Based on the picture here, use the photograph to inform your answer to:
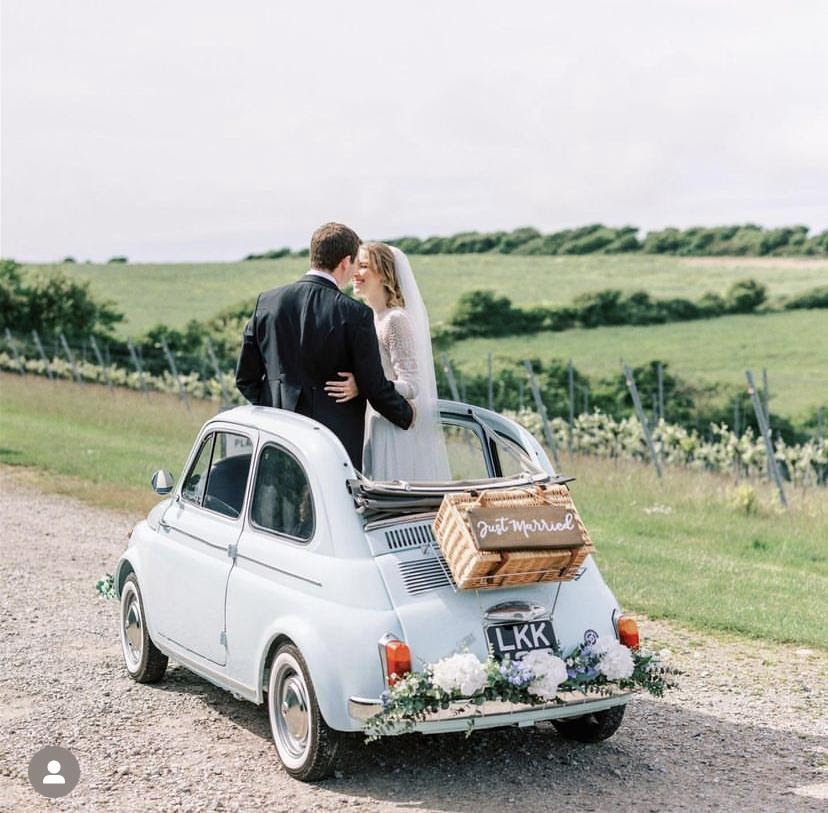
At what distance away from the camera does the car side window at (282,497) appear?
21.0 feet

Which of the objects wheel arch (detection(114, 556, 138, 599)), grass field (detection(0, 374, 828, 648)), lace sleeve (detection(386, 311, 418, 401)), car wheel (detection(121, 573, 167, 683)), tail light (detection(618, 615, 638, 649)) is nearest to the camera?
tail light (detection(618, 615, 638, 649))

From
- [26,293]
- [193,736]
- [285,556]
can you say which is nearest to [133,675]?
[193,736]

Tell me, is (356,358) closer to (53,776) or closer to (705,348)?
(53,776)

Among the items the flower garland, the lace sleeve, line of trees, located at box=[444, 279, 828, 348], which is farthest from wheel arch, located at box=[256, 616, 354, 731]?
line of trees, located at box=[444, 279, 828, 348]

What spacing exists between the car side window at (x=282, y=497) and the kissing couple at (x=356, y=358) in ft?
1.42

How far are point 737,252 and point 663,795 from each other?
7377 cm

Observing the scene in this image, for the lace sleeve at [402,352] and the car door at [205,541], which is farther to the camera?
the lace sleeve at [402,352]

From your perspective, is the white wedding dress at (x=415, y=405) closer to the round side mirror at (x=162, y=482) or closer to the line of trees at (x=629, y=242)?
the round side mirror at (x=162, y=482)

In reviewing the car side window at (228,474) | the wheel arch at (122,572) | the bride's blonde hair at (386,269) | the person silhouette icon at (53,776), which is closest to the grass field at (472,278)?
the wheel arch at (122,572)

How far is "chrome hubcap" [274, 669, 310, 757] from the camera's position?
6109 mm

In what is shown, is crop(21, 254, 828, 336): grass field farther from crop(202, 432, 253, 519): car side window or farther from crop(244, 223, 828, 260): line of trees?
crop(202, 432, 253, 519): car side window

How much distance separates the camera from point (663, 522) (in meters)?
15.0

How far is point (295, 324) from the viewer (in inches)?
277

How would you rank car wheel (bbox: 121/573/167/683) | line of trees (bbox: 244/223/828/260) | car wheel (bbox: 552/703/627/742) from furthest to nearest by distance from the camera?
1. line of trees (bbox: 244/223/828/260)
2. car wheel (bbox: 121/573/167/683)
3. car wheel (bbox: 552/703/627/742)
